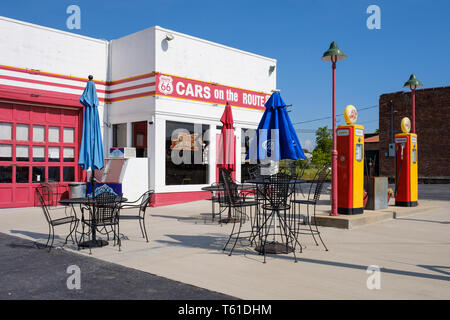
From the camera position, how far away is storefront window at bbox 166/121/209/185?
40.7ft

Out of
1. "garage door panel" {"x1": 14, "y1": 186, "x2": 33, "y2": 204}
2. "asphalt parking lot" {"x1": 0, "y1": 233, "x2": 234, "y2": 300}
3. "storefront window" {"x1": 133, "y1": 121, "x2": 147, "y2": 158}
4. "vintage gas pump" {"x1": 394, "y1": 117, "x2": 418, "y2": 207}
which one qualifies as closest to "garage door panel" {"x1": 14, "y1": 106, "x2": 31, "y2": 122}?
"garage door panel" {"x1": 14, "y1": 186, "x2": 33, "y2": 204}

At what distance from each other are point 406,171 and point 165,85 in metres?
7.28

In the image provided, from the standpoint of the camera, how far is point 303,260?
5246 millimetres

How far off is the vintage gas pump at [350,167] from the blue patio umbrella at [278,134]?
2.43 m

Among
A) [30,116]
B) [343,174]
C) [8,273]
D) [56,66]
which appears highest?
[56,66]

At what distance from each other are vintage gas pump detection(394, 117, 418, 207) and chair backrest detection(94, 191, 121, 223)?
7714 millimetres

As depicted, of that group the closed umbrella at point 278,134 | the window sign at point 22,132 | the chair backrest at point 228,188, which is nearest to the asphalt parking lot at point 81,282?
the chair backrest at point 228,188

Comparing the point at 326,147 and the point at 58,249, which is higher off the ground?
the point at 326,147

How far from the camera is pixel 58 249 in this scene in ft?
19.9

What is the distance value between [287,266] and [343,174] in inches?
162

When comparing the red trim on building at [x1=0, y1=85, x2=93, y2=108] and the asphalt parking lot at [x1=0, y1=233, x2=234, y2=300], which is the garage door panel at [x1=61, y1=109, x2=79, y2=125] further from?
the asphalt parking lot at [x1=0, y1=233, x2=234, y2=300]

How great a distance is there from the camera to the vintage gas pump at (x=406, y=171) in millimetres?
10625
